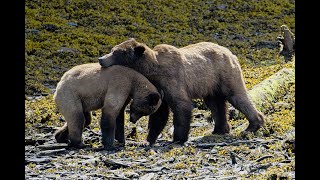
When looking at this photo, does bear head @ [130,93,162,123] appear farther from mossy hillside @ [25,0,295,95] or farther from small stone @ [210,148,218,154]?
mossy hillside @ [25,0,295,95]

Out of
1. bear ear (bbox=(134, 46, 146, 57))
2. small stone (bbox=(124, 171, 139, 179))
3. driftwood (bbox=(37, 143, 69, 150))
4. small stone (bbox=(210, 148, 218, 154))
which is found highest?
bear ear (bbox=(134, 46, 146, 57))

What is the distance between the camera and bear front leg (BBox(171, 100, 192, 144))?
13.4m

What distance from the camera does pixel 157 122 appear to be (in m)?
13.9

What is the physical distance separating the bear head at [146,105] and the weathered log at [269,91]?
3345 millimetres

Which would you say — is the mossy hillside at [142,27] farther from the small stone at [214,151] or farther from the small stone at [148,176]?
the small stone at [148,176]

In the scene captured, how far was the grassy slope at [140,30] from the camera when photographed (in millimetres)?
24953

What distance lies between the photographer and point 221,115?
14.8 m

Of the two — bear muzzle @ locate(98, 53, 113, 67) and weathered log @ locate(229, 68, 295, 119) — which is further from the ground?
bear muzzle @ locate(98, 53, 113, 67)

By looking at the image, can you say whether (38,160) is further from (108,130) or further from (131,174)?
(131,174)

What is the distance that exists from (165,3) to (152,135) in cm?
2712

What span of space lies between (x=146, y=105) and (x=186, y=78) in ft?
3.93

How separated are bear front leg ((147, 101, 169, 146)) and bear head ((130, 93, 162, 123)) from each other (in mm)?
507

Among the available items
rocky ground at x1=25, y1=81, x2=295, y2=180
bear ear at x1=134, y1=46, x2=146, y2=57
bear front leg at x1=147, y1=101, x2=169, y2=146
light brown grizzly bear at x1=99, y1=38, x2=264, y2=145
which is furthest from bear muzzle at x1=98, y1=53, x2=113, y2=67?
rocky ground at x1=25, y1=81, x2=295, y2=180

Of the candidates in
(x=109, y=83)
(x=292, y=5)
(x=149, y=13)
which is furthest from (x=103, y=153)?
(x=292, y=5)
